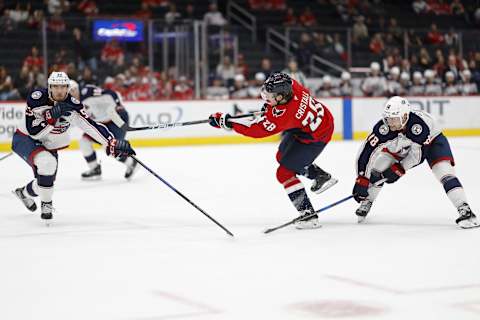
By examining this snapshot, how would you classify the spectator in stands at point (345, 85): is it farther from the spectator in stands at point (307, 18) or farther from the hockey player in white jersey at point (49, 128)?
the hockey player in white jersey at point (49, 128)

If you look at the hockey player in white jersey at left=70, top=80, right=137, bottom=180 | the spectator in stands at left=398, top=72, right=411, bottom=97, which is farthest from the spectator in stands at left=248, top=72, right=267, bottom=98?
the hockey player in white jersey at left=70, top=80, right=137, bottom=180

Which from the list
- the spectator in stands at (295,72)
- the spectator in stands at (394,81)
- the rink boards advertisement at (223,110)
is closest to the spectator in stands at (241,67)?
the rink boards advertisement at (223,110)

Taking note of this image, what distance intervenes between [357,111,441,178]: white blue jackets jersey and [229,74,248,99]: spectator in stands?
10223 millimetres

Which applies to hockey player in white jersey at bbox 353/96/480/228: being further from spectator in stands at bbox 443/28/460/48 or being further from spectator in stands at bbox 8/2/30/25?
spectator in stands at bbox 443/28/460/48

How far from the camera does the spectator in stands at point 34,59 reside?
15.0 m

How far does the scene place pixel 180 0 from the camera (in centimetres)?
2036

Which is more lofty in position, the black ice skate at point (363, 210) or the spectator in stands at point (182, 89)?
the black ice skate at point (363, 210)

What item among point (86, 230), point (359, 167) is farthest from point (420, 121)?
point (86, 230)

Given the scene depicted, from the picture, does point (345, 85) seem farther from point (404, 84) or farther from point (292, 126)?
point (292, 126)

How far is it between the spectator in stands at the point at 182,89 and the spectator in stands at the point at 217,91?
15.0 inches

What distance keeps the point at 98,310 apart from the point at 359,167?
2944 millimetres

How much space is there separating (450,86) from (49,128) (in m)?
12.5

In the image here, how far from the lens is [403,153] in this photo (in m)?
6.48

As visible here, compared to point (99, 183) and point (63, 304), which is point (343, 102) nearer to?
point (99, 183)
